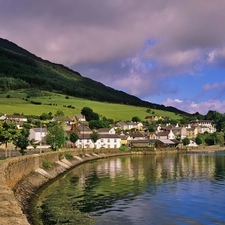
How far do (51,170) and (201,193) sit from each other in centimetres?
2841

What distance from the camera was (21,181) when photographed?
40344mm

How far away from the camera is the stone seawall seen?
1676cm

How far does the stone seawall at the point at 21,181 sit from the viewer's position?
55.0 feet

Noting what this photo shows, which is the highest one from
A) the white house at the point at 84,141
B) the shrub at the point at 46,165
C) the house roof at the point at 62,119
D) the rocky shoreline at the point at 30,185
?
the house roof at the point at 62,119

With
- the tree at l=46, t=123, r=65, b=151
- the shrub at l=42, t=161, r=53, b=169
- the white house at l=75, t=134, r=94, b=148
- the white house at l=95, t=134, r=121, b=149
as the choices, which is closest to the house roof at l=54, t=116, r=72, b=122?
the white house at l=95, t=134, r=121, b=149

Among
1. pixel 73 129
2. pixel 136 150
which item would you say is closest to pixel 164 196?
pixel 136 150

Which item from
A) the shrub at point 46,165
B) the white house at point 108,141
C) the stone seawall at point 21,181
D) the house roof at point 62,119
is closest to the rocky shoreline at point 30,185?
the stone seawall at point 21,181

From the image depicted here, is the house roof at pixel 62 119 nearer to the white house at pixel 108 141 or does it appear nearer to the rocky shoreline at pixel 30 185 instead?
the white house at pixel 108 141

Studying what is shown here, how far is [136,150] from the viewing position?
155250 millimetres

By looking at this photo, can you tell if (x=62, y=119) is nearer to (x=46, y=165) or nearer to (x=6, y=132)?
(x=6, y=132)

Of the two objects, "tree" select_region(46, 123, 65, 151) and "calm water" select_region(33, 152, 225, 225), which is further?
"tree" select_region(46, 123, 65, 151)

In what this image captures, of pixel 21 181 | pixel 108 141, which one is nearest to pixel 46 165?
pixel 21 181

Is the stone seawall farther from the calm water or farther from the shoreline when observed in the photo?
the calm water

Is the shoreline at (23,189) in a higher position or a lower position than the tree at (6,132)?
lower
